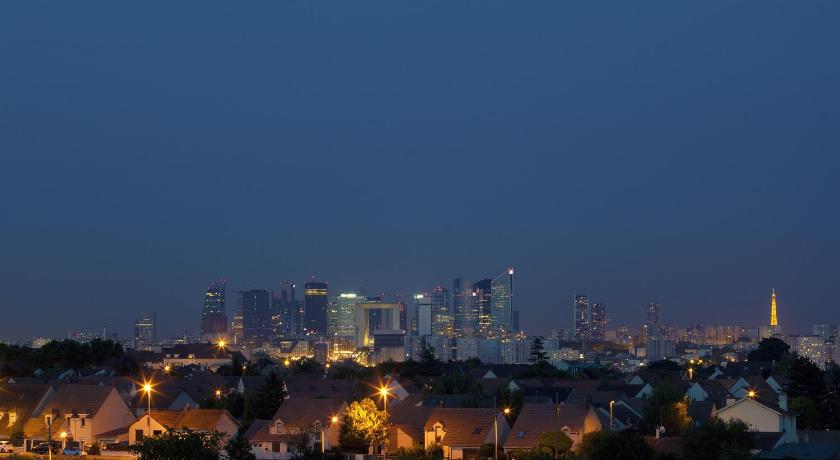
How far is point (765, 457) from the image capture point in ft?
135

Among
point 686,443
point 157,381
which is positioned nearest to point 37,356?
point 157,381

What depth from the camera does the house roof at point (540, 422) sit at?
47.2 m

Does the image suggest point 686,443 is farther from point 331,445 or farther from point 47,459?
point 47,459

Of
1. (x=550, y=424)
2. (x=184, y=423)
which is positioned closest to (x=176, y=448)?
(x=184, y=423)

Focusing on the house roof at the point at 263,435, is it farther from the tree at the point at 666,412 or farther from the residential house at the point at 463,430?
the tree at the point at 666,412

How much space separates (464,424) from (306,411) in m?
7.10

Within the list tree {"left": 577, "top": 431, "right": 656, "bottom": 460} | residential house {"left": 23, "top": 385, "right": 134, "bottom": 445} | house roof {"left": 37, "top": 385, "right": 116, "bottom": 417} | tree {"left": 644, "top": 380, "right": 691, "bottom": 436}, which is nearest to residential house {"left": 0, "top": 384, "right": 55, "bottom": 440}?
residential house {"left": 23, "top": 385, "right": 134, "bottom": 445}

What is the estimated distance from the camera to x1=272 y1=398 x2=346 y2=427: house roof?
51.2 metres

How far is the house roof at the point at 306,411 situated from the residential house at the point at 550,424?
7.89m

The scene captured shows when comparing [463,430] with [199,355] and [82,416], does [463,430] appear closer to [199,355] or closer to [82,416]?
[82,416]

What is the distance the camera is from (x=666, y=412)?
54156mm

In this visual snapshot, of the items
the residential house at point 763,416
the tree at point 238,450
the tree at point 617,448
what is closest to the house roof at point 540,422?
the tree at point 617,448

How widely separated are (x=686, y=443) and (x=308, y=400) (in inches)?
701

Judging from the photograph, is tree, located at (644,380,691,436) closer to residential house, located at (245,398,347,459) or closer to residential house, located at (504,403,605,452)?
residential house, located at (504,403,605,452)
